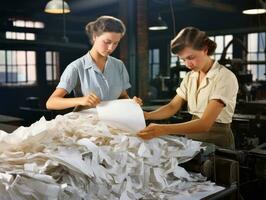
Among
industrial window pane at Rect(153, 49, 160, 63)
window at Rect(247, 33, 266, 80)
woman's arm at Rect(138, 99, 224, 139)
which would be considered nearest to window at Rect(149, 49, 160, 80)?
industrial window pane at Rect(153, 49, 160, 63)

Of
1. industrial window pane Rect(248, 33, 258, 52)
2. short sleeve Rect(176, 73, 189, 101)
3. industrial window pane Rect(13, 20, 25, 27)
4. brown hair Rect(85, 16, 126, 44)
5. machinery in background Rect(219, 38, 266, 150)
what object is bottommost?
machinery in background Rect(219, 38, 266, 150)

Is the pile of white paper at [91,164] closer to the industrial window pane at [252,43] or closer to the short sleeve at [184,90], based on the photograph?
the short sleeve at [184,90]

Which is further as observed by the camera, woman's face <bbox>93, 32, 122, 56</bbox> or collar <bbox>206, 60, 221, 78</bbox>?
woman's face <bbox>93, 32, 122, 56</bbox>

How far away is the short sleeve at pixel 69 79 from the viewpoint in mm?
1647

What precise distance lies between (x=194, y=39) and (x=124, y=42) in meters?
3.00

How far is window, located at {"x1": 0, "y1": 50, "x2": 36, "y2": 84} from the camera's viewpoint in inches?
322

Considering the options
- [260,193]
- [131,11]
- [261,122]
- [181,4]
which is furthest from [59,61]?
[260,193]

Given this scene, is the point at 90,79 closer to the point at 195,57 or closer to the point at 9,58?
the point at 195,57

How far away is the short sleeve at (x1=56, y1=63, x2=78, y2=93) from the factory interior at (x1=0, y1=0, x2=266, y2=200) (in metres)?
0.17

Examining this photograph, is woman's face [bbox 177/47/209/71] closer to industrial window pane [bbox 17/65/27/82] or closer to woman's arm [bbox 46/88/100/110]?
woman's arm [bbox 46/88/100/110]

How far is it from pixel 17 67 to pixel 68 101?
7.54m

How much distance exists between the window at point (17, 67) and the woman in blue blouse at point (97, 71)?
6775mm

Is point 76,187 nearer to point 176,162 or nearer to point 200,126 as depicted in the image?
point 176,162

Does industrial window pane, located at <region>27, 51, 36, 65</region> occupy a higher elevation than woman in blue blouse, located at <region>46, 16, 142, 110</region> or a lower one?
higher
